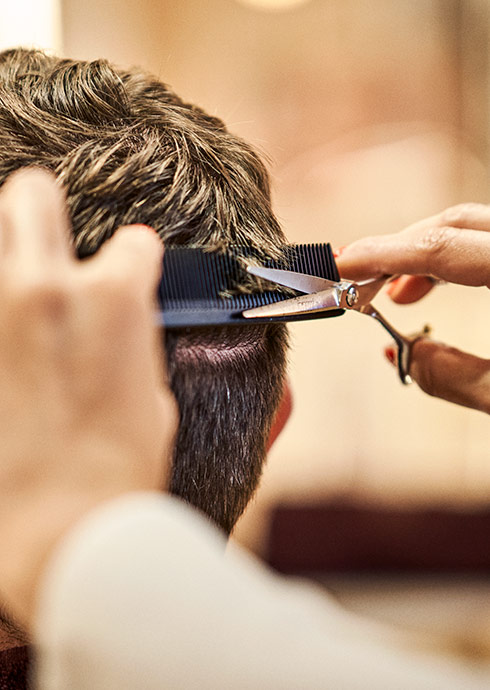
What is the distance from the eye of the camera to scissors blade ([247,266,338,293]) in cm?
54

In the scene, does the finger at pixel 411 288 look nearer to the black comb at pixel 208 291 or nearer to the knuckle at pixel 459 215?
the knuckle at pixel 459 215

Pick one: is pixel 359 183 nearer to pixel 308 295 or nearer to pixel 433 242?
pixel 433 242

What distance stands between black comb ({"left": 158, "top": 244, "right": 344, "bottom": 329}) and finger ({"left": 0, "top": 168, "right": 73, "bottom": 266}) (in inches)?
4.3

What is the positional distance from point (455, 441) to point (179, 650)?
2.74 m

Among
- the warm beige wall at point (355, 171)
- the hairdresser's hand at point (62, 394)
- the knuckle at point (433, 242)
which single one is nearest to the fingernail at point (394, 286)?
the knuckle at point (433, 242)

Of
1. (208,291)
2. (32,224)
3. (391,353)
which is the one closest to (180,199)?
(208,291)

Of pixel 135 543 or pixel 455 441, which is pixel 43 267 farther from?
pixel 455 441

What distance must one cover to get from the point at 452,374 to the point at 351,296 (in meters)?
0.23

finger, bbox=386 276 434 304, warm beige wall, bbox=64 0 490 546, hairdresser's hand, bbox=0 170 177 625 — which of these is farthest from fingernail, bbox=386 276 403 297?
warm beige wall, bbox=64 0 490 546

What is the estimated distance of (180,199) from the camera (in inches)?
21.2

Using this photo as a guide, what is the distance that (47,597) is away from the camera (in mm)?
286

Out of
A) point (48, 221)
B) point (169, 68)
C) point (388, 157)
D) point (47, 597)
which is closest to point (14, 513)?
point (47, 597)

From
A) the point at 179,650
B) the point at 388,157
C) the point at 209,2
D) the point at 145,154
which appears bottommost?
the point at 179,650

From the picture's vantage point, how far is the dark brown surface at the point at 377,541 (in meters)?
2.60
